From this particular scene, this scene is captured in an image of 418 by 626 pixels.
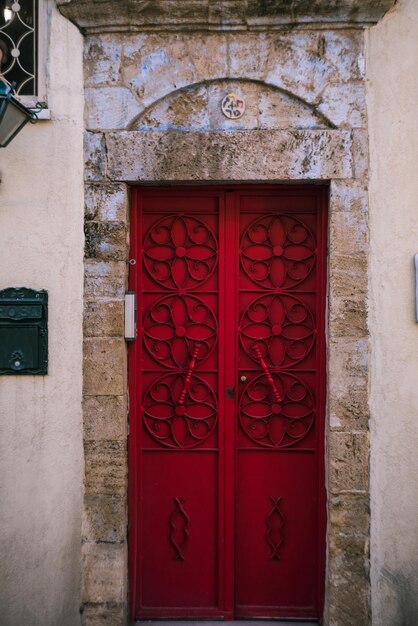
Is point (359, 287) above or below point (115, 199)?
below

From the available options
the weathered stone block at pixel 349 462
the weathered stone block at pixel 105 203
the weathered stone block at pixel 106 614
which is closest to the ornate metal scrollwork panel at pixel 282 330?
the weathered stone block at pixel 349 462

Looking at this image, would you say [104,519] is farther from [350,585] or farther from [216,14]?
[216,14]

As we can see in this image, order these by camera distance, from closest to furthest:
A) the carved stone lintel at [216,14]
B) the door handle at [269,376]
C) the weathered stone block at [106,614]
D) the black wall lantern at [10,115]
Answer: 1. the black wall lantern at [10,115]
2. the carved stone lintel at [216,14]
3. the weathered stone block at [106,614]
4. the door handle at [269,376]

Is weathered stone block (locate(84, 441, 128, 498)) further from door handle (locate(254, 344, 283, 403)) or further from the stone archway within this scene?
door handle (locate(254, 344, 283, 403))

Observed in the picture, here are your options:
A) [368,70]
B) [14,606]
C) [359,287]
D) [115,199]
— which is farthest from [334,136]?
[14,606]

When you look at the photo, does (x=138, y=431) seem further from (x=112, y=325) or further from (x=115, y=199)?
(x=115, y=199)

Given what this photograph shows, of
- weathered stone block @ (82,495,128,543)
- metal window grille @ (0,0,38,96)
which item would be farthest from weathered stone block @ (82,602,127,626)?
metal window grille @ (0,0,38,96)

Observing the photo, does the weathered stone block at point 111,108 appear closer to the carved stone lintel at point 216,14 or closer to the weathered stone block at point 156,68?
the weathered stone block at point 156,68

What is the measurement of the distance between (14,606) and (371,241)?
2.94 m

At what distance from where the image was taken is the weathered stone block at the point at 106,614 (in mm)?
4324

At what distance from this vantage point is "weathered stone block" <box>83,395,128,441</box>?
435cm

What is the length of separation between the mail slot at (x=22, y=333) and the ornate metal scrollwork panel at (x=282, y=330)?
1.19 m

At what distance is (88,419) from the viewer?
4355mm

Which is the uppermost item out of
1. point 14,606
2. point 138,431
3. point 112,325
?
point 112,325
